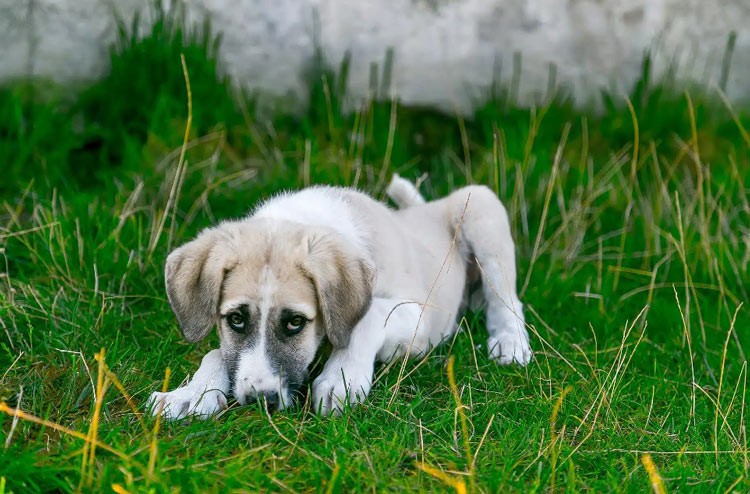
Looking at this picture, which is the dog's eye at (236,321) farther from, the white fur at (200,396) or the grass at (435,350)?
the grass at (435,350)

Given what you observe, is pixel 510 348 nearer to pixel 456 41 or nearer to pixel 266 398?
pixel 266 398

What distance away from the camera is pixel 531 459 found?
362 centimetres

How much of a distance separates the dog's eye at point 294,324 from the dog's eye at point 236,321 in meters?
0.18

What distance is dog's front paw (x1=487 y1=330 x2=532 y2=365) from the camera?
188 inches

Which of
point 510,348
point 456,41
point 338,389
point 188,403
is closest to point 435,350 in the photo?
point 510,348

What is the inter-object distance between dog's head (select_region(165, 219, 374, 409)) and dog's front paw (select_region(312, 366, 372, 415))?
0.09 meters

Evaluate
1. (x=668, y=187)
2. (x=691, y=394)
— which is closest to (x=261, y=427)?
(x=691, y=394)

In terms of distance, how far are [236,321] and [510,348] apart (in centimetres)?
160

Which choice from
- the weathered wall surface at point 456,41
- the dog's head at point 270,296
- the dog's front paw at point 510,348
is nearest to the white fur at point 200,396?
the dog's head at point 270,296

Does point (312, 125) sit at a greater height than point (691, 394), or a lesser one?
greater

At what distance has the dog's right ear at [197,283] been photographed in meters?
3.96

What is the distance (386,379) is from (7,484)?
5.43ft

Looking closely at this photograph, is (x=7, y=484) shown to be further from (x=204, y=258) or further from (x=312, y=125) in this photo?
(x=312, y=125)

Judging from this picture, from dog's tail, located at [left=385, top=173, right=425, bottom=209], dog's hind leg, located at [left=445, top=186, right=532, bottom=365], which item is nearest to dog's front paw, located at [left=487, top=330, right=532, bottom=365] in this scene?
dog's hind leg, located at [left=445, top=186, right=532, bottom=365]
